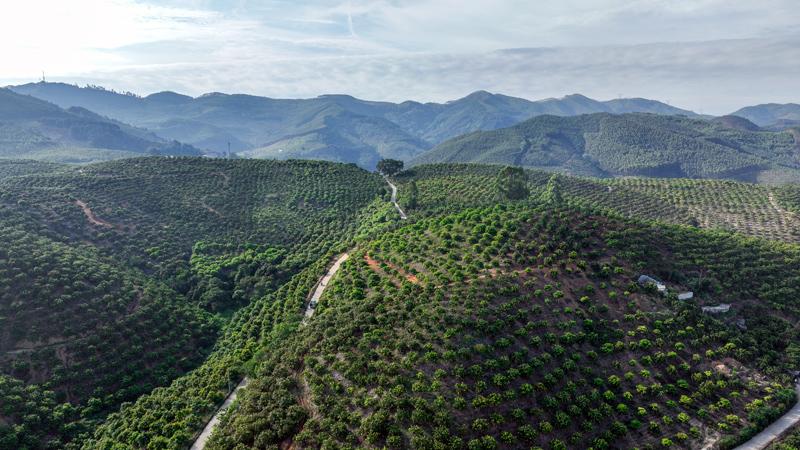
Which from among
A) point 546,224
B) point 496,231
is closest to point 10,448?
point 496,231

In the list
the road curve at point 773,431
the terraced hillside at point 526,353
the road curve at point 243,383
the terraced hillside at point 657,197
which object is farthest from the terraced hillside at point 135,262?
the road curve at point 773,431

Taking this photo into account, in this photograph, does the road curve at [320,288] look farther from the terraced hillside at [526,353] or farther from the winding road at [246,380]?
the terraced hillside at [526,353]

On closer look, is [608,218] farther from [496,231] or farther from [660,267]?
[496,231]

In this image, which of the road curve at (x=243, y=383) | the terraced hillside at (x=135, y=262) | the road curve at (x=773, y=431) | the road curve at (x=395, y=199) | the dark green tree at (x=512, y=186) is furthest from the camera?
the dark green tree at (x=512, y=186)

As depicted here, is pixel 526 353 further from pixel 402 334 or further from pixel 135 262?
pixel 135 262

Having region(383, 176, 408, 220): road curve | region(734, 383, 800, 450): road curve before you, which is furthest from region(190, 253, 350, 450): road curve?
region(734, 383, 800, 450): road curve

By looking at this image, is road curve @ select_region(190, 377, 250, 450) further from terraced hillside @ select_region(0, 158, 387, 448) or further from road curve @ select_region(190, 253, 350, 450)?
terraced hillside @ select_region(0, 158, 387, 448)
